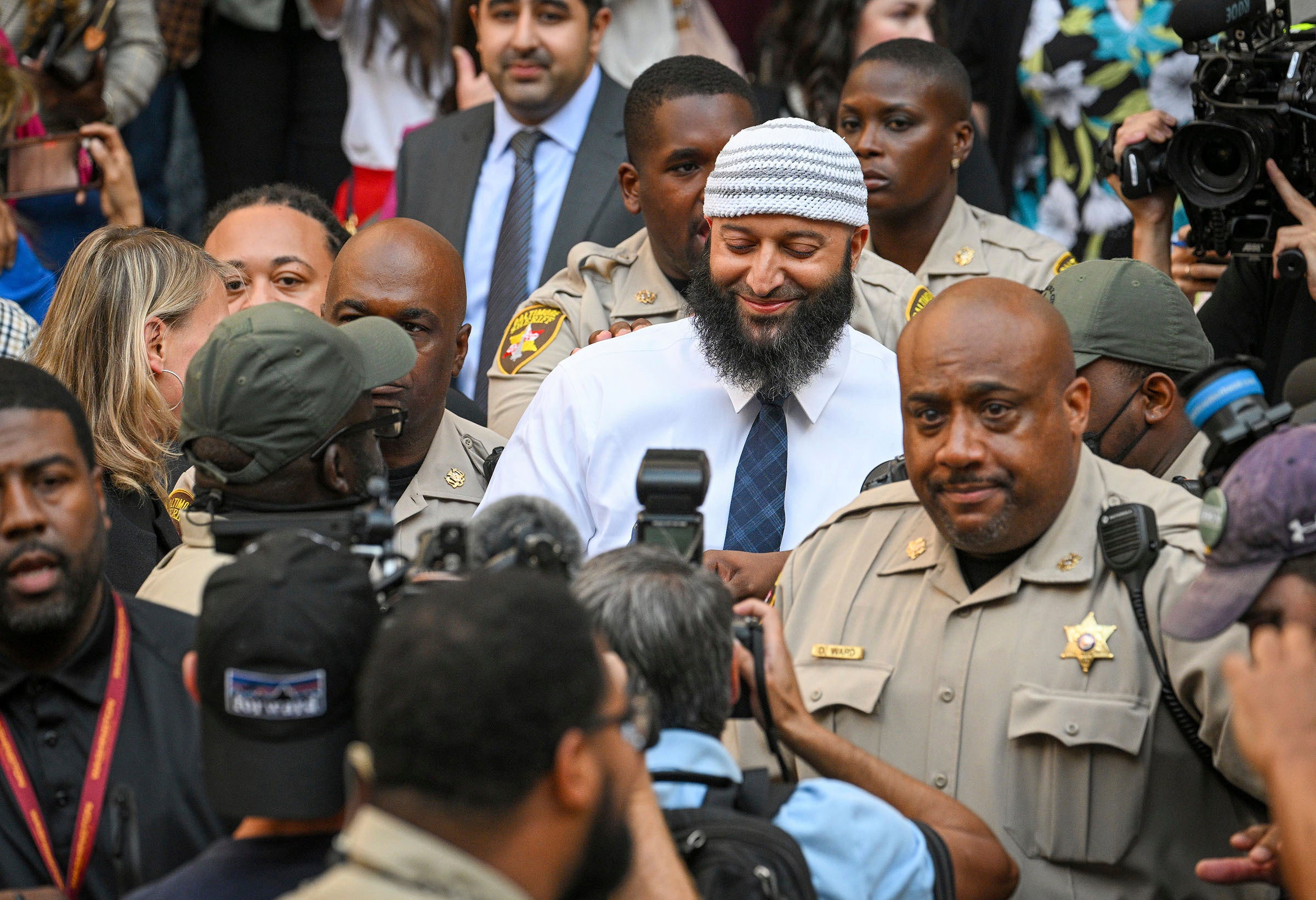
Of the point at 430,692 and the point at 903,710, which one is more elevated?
the point at 430,692

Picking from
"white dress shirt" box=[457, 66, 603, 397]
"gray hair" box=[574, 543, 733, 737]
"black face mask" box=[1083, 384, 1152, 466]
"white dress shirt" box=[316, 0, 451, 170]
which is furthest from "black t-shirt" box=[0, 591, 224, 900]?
"white dress shirt" box=[316, 0, 451, 170]

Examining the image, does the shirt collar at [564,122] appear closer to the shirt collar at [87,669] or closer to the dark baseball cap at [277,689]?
the shirt collar at [87,669]

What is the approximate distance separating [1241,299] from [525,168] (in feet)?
9.09

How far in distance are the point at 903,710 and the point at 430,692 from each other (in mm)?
1742

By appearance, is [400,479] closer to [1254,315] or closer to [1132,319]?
[1132,319]

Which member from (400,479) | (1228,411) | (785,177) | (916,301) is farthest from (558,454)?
(1228,411)

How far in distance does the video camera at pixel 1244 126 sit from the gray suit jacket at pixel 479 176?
215 cm

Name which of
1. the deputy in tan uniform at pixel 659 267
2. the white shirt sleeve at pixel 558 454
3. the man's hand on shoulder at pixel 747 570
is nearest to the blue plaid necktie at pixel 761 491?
the man's hand on shoulder at pixel 747 570

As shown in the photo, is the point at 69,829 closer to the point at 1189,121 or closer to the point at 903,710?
the point at 903,710

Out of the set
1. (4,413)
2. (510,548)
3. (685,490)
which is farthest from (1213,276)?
(4,413)

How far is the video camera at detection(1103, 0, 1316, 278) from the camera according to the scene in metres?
4.93

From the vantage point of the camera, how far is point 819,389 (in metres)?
4.61

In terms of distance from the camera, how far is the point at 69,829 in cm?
311

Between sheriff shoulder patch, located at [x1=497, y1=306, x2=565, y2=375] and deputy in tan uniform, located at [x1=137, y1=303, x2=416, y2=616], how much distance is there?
1.73 meters
